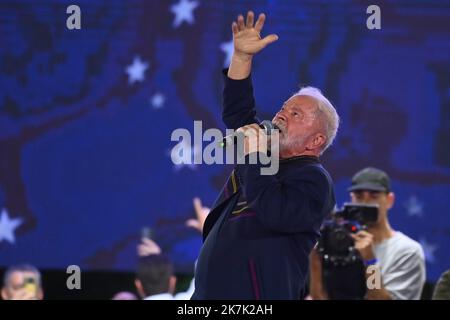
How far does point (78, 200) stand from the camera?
16.1 feet

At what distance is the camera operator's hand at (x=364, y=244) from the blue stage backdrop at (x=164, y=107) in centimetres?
83

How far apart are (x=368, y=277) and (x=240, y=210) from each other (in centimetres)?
154

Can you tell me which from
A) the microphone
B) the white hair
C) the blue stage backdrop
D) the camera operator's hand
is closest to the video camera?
the camera operator's hand

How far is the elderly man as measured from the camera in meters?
2.32

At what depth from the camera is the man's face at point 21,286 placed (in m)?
4.16

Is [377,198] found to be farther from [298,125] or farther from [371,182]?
[298,125]

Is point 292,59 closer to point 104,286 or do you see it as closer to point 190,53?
point 190,53

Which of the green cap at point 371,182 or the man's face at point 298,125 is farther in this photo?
the green cap at point 371,182

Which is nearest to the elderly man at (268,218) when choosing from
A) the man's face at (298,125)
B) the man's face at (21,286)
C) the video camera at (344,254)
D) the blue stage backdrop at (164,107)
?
the man's face at (298,125)

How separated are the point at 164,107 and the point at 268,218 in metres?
2.65

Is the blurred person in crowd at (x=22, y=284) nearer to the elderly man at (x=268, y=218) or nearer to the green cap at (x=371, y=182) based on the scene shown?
the green cap at (x=371, y=182)

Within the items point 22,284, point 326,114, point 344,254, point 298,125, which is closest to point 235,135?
point 298,125

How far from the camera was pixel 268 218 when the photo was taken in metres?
2.30
